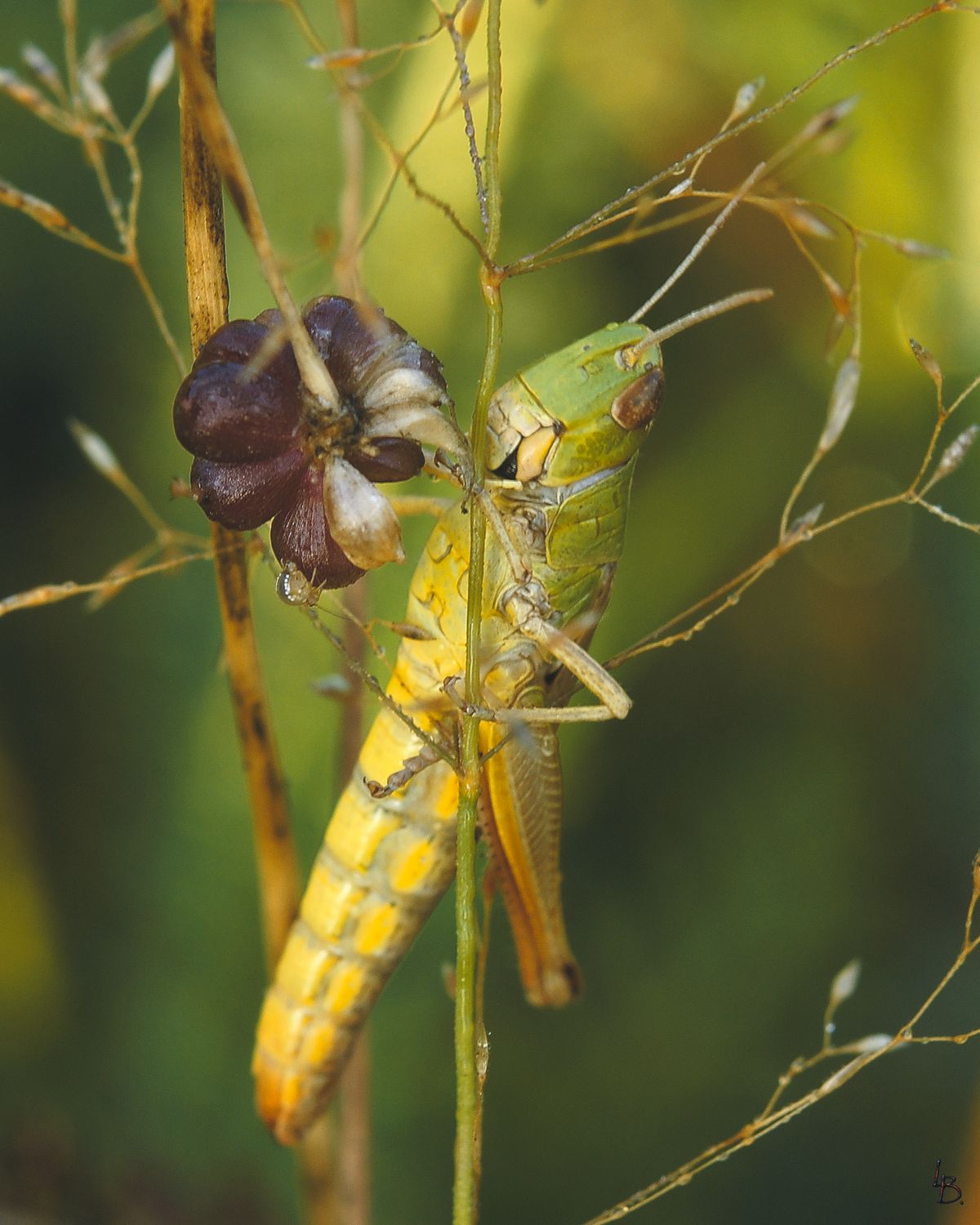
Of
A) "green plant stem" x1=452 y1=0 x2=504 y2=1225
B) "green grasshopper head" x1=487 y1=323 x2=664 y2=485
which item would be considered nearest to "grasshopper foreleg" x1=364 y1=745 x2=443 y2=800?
"green plant stem" x1=452 y1=0 x2=504 y2=1225

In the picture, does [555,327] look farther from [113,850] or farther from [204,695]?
[113,850]

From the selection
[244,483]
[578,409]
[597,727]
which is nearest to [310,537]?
[244,483]

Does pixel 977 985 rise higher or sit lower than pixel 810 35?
lower

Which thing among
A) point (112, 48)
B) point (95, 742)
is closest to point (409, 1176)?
point (95, 742)

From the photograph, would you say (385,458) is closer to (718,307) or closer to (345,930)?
(718,307)

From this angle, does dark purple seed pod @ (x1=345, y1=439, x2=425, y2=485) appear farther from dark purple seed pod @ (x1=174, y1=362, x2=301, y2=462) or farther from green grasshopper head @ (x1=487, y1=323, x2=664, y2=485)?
green grasshopper head @ (x1=487, y1=323, x2=664, y2=485)

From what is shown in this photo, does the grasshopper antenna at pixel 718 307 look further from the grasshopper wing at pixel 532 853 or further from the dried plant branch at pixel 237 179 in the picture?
the grasshopper wing at pixel 532 853

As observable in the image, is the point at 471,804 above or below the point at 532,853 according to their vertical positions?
above
